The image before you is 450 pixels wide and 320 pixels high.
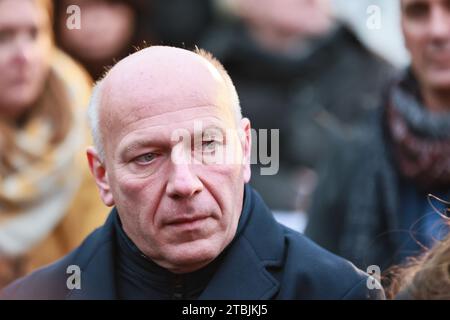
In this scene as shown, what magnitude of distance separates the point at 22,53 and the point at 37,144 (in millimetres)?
416

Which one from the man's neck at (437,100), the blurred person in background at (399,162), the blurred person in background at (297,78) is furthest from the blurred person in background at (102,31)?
the man's neck at (437,100)

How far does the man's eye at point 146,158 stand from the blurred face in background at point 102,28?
10.0 ft

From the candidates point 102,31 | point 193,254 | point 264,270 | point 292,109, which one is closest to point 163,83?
point 193,254

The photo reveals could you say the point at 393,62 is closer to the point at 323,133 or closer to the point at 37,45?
the point at 323,133

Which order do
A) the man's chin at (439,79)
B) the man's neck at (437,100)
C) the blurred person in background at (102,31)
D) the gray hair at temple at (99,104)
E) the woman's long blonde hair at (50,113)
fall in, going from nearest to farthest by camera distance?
the gray hair at temple at (99,104), the man's chin at (439,79), the man's neck at (437,100), the woman's long blonde hair at (50,113), the blurred person in background at (102,31)

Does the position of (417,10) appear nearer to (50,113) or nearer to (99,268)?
(50,113)

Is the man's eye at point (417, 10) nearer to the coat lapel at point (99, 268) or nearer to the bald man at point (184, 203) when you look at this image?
the bald man at point (184, 203)

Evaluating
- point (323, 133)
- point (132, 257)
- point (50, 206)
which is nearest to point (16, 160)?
point (50, 206)

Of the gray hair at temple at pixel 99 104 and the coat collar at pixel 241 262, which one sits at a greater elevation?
the gray hair at temple at pixel 99 104

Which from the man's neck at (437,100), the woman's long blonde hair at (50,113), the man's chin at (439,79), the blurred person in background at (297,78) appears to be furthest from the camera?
the blurred person in background at (297,78)

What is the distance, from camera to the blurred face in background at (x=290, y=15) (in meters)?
6.77

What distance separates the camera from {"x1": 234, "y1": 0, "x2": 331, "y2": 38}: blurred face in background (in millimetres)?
6766

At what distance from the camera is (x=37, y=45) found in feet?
19.4
